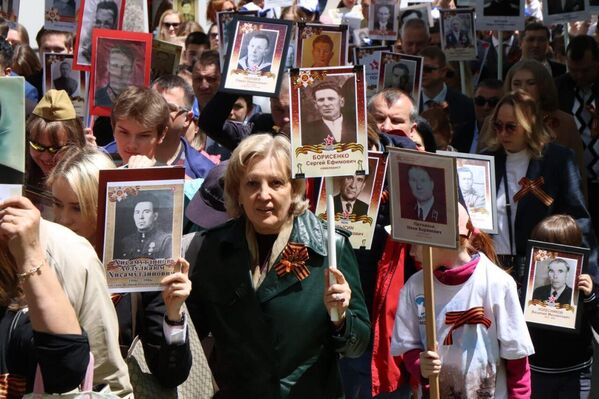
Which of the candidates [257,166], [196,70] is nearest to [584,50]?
[196,70]

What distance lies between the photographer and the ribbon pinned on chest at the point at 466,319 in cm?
557

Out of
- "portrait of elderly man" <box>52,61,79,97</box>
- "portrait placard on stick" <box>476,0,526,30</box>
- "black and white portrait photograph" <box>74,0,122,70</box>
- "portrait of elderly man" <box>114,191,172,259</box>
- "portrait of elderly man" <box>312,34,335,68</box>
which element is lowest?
"portrait of elderly man" <box>114,191,172,259</box>

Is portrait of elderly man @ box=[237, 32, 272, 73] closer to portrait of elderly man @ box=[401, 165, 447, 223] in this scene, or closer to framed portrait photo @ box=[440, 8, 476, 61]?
portrait of elderly man @ box=[401, 165, 447, 223]

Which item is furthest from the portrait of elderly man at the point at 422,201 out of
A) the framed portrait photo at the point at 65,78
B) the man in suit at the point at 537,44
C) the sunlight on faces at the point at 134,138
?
the man in suit at the point at 537,44

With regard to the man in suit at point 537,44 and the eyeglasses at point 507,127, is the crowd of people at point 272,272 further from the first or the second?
the man in suit at point 537,44

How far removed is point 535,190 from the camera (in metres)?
7.45

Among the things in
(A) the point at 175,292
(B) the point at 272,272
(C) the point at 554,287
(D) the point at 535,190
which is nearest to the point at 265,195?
(B) the point at 272,272

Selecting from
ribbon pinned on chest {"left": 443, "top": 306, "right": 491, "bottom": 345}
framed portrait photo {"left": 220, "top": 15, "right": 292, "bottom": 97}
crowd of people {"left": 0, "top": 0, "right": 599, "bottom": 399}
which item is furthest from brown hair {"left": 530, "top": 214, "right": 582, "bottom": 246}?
framed portrait photo {"left": 220, "top": 15, "right": 292, "bottom": 97}

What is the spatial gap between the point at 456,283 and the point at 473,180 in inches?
56.7

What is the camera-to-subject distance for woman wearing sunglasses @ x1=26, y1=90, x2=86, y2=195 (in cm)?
663

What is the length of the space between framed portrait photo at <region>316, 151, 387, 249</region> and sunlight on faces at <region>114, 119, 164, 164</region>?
88 centimetres

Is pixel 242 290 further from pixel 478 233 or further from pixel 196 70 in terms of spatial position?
pixel 196 70

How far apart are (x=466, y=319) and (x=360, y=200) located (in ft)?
3.37

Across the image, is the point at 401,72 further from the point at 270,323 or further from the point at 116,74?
the point at 270,323
